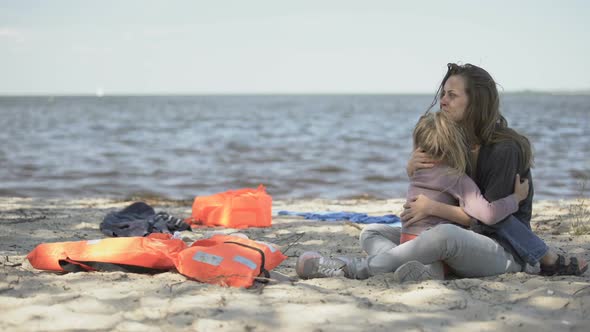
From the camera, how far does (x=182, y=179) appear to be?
11250 millimetres

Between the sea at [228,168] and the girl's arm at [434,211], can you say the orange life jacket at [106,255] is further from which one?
the sea at [228,168]

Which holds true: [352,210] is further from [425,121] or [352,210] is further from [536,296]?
[536,296]

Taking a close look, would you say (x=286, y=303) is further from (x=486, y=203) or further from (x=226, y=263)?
(x=486, y=203)

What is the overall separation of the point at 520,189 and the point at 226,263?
163 centimetres

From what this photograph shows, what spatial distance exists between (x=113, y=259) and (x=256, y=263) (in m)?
0.86

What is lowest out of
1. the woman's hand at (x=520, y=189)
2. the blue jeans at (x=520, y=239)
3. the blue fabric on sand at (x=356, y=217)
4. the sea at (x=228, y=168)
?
the sea at (x=228, y=168)

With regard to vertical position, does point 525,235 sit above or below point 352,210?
above

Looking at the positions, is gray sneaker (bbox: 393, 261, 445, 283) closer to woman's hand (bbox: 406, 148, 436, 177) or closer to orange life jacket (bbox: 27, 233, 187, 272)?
woman's hand (bbox: 406, 148, 436, 177)

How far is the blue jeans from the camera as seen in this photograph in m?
3.56

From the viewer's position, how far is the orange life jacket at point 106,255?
3711mm

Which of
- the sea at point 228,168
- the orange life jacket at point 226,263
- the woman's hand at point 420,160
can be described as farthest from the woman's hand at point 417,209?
the sea at point 228,168

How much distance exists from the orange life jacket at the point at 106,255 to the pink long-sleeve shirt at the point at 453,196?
1401 millimetres

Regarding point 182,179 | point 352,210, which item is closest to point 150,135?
point 182,179

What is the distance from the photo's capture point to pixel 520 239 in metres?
3.58
